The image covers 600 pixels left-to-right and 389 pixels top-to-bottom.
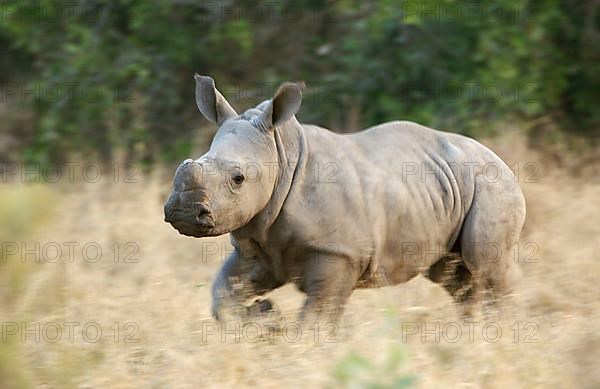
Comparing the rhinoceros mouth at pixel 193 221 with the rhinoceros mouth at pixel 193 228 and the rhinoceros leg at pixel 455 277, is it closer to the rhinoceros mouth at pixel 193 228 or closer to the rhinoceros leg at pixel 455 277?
the rhinoceros mouth at pixel 193 228

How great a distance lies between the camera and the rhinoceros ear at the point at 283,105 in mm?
5742

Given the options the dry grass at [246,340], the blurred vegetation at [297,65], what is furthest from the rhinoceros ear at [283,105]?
the blurred vegetation at [297,65]

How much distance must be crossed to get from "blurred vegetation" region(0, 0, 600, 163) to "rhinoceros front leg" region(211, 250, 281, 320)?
4.36 meters

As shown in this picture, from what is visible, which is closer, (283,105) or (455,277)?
(283,105)

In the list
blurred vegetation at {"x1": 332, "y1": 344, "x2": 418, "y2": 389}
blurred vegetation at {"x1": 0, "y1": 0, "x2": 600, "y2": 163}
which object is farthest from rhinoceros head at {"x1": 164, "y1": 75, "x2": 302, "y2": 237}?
blurred vegetation at {"x1": 0, "y1": 0, "x2": 600, "y2": 163}

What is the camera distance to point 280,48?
39.0ft

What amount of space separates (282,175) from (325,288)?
624 mm

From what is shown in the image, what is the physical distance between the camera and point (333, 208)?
5.80 meters

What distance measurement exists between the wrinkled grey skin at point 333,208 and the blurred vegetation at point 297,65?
356cm

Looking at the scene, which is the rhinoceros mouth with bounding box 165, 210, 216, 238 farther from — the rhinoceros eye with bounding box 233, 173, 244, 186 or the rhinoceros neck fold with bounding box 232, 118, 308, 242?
the rhinoceros neck fold with bounding box 232, 118, 308, 242

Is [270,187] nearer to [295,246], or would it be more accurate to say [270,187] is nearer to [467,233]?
[295,246]

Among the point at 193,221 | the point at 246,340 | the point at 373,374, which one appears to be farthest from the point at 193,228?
the point at 373,374

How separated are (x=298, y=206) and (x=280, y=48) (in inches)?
249

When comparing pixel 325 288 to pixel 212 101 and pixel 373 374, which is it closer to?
pixel 212 101
